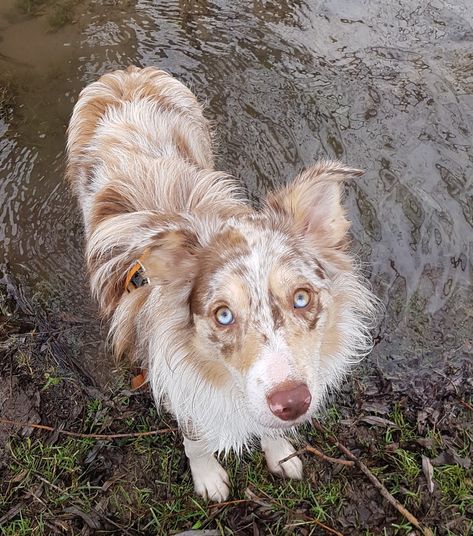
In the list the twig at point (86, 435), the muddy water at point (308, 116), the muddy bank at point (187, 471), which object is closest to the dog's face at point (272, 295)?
the muddy bank at point (187, 471)

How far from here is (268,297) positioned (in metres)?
2.66

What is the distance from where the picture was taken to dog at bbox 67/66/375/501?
2641 millimetres

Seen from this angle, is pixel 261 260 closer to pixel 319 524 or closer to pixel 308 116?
pixel 319 524

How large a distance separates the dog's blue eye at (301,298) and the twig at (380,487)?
5.54 ft

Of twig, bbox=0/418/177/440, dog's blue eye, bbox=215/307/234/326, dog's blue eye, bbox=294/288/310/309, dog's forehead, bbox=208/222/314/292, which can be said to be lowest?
twig, bbox=0/418/177/440

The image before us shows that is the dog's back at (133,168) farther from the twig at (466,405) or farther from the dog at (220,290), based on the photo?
the twig at (466,405)

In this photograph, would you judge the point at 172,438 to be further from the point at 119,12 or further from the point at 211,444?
the point at 119,12

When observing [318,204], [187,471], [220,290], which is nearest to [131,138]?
[318,204]

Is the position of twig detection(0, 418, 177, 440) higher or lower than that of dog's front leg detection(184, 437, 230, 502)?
lower

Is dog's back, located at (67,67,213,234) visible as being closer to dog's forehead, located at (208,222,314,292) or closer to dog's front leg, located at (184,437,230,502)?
dog's forehead, located at (208,222,314,292)

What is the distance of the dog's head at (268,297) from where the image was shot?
255 cm

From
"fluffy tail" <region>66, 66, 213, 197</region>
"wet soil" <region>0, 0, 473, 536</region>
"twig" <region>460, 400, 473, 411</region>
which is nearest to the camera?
"wet soil" <region>0, 0, 473, 536</region>

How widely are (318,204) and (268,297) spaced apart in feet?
2.66

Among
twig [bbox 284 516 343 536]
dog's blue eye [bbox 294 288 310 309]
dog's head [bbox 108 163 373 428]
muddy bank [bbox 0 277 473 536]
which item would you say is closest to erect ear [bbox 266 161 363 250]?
dog's head [bbox 108 163 373 428]
